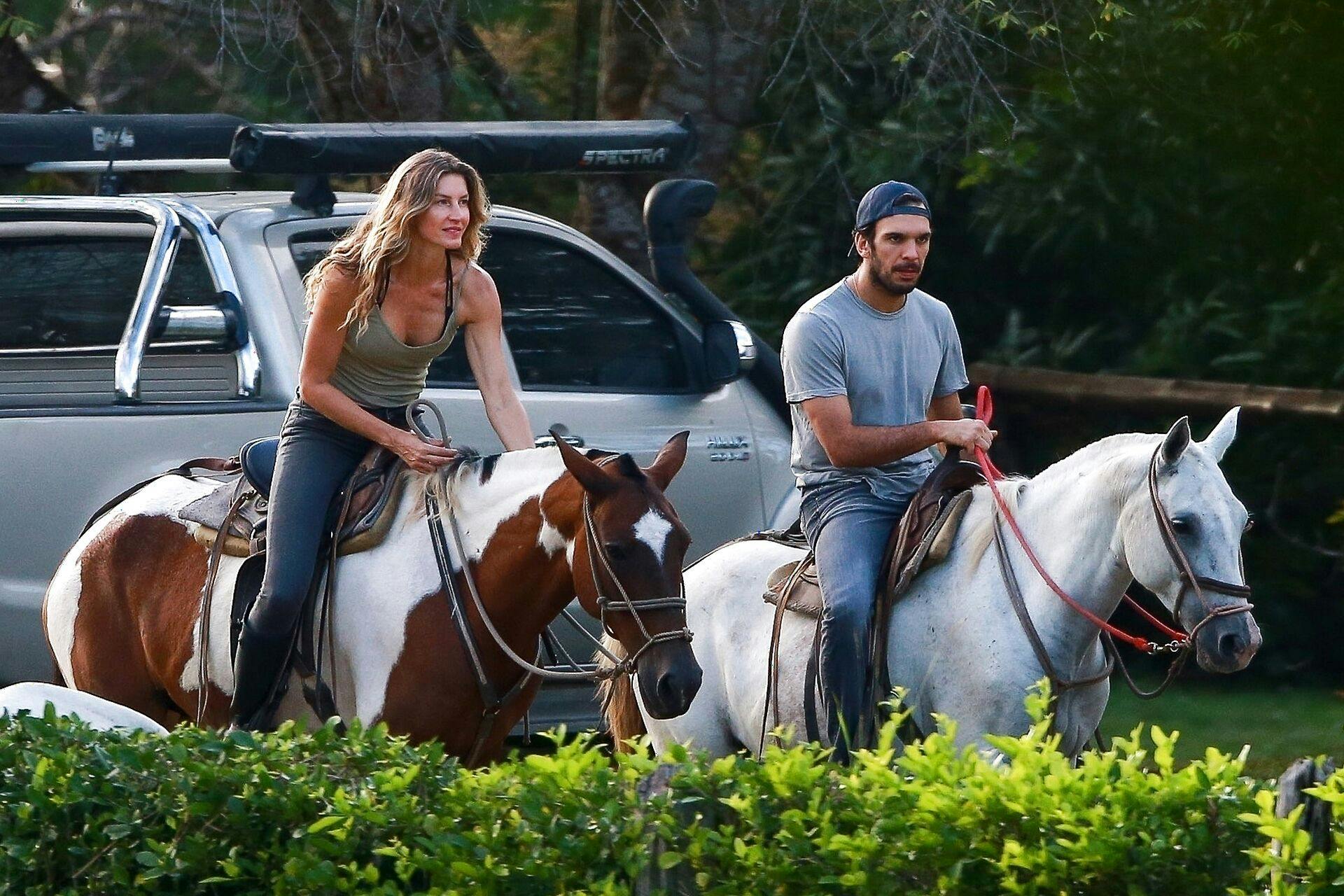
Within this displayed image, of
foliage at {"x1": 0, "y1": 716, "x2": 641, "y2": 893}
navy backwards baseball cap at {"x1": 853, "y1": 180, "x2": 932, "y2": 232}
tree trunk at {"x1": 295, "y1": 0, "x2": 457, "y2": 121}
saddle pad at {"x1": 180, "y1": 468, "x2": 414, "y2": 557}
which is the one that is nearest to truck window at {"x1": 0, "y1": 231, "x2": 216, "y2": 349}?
tree trunk at {"x1": 295, "y1": 0, "x2": 457, "y2": 121}

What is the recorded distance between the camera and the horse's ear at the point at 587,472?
4.79 meters

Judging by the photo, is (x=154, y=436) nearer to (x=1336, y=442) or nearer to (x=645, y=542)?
(x=645, y=542)

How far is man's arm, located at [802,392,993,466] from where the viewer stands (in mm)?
5293

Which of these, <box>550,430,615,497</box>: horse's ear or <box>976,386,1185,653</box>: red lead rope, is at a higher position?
<box>550,430,615,497</box>: horse's ear

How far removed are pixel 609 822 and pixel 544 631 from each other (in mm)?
1898

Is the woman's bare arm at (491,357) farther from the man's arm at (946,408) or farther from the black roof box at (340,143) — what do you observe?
the black roof box at (340,143)

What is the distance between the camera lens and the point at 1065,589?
511 centimetres

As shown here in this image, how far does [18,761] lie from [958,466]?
2.69 metres

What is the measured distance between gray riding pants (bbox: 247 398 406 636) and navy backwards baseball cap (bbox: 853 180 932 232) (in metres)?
1.43

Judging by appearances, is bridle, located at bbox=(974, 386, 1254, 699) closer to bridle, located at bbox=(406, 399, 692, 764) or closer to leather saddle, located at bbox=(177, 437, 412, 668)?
bridle, located at bbox=(406, 399, 692, 764)

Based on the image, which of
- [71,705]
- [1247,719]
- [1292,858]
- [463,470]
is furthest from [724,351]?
[1292,858]

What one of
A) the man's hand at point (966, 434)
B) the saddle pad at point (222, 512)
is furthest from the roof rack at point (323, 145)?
the man's hand at point (966, 434)

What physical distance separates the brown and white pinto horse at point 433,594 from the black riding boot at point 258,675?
7 centimetres

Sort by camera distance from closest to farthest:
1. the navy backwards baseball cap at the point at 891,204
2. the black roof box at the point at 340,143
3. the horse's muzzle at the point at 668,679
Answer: the horse's muzzle at the point at 668,679 < the navy backwards baseball cap at the point at 891,204 < the black roof box at the point at 340,143
